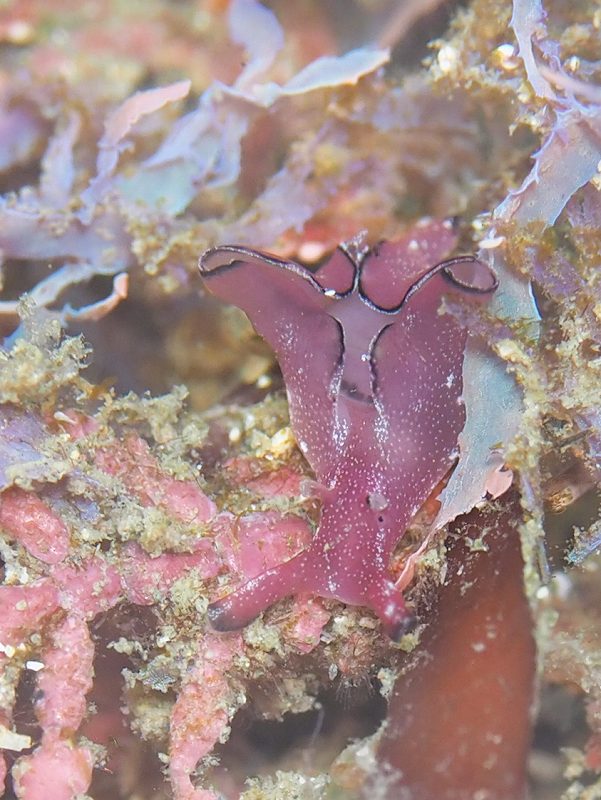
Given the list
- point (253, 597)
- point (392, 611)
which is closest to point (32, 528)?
point (253, 597)

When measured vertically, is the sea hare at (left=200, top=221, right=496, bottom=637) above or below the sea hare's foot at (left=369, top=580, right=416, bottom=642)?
above

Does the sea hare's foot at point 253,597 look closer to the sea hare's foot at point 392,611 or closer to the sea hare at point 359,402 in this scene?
the sea hare at point 359,402

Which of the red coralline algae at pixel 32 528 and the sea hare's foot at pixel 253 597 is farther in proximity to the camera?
the red coralline algae at pixel 32 528

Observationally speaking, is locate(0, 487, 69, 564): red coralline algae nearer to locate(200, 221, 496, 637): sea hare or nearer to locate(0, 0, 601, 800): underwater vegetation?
locate(0, 0, 601, 800): underwater vegetation

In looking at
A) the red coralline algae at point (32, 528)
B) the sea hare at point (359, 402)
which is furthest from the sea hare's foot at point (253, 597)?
the red coralline algae at point (32, 528)

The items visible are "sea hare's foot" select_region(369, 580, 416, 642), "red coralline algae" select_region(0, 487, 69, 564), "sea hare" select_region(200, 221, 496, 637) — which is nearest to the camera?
"sea hare's foot" select_region(369, 580, 416, 642)

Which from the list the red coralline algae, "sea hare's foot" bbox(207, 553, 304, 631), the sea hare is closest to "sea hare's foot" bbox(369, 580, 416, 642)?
the sea hare

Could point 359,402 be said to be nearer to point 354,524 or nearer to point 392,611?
point 354,524

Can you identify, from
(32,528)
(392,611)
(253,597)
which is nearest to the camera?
(392,611)
